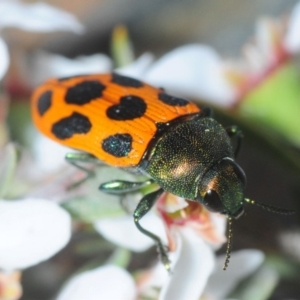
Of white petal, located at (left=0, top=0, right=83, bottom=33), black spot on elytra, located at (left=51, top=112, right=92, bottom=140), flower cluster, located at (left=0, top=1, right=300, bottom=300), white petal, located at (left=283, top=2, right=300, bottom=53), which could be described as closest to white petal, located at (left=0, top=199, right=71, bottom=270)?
flower cluster, located at (left=0, top=1, right=300, bottom=300)

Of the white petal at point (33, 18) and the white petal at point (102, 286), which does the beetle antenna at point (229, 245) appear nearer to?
the white petal at point (102, 286)

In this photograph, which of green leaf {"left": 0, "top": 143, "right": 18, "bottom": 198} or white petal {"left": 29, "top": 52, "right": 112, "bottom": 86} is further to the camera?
white petal {"left": 29, "top": 52, "right": 112, "bottom": 86}

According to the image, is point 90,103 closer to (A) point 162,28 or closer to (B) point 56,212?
(B) point 56,212

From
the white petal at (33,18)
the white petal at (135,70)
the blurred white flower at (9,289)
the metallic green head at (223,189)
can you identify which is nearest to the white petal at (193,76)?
the white petal at (135,70)

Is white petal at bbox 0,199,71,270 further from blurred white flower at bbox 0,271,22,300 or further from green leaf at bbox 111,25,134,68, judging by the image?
green leaf at bbox 111,25,134,68

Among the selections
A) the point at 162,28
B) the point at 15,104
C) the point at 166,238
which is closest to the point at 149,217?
the point at 166,238

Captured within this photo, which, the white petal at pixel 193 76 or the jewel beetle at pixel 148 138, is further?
the white petal at pixel 193 76

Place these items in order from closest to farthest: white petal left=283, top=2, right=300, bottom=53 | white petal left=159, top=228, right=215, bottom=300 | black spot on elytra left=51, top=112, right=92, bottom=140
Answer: white petal left=159, top=228, right=215, bottom=300
black spot on elytra left=51, top=112, right=92, bottom=140
white petal left=283, top=2, right=300, bottom=53
